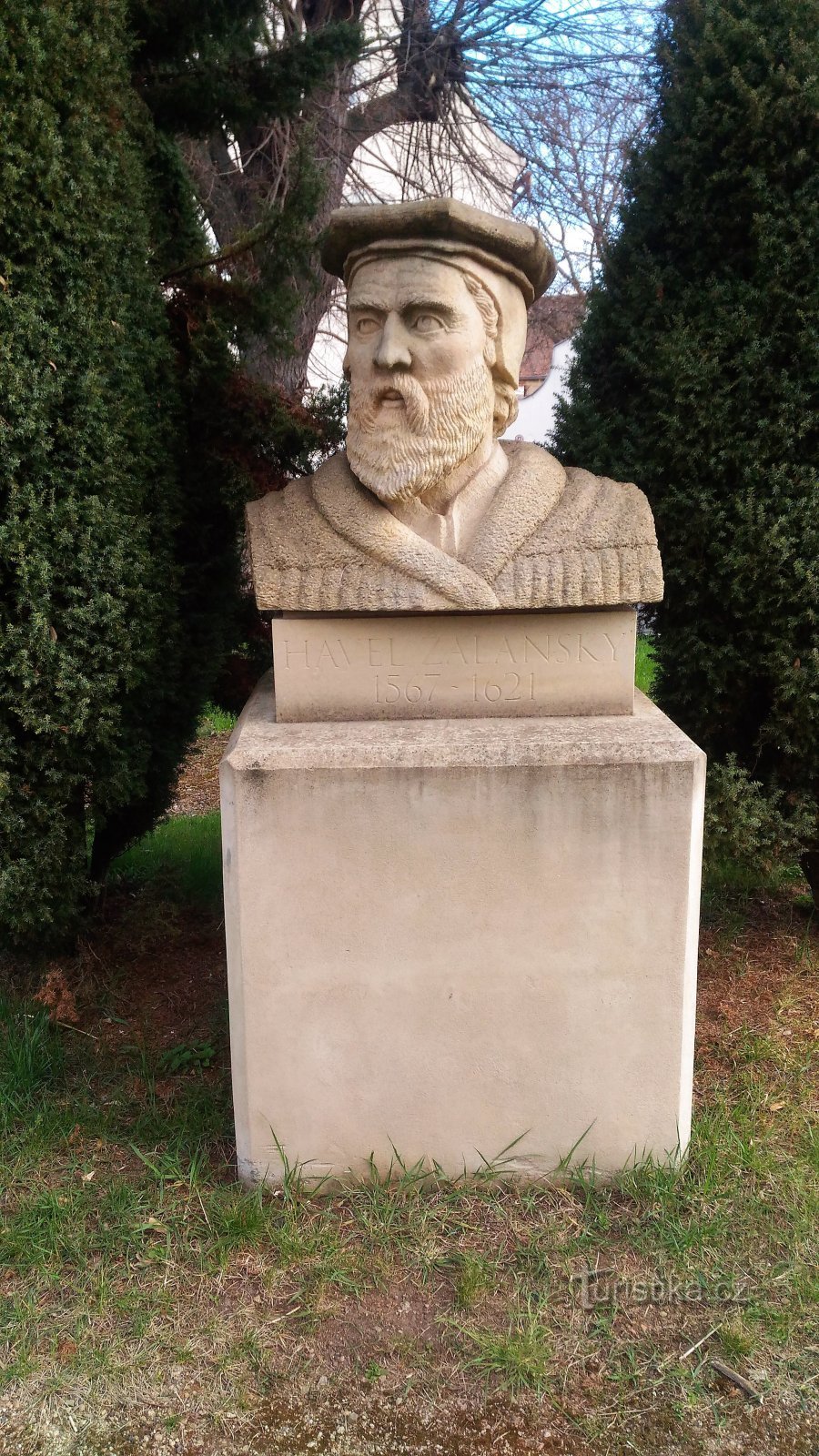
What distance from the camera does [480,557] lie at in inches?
98.3

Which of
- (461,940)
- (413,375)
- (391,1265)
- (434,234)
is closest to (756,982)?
(461,940)

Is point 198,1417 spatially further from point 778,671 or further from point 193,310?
point 193,310

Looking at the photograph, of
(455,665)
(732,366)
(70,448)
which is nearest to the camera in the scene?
(455,665)

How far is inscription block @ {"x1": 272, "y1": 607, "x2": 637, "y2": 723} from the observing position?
8.36ft

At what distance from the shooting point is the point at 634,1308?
7.07ft

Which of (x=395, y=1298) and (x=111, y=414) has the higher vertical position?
(x=111, y=414)

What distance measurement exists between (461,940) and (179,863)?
248 centimetres

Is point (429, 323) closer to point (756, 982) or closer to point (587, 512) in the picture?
point (587, 512)

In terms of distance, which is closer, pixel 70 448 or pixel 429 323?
pixel 429 323

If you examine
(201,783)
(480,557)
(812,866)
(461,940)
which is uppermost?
(480,557)

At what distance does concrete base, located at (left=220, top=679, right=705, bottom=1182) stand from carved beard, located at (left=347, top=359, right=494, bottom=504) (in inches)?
25.5

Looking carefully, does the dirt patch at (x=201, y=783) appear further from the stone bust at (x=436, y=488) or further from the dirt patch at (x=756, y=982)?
the stone bust at (x=436, y=488)

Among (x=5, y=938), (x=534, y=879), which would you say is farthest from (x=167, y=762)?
(x=534, y=879)

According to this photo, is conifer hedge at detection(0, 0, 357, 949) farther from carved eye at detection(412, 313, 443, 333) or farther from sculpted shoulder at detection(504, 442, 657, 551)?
sculpted shoulder at detection(504, 442, 657, 551)
